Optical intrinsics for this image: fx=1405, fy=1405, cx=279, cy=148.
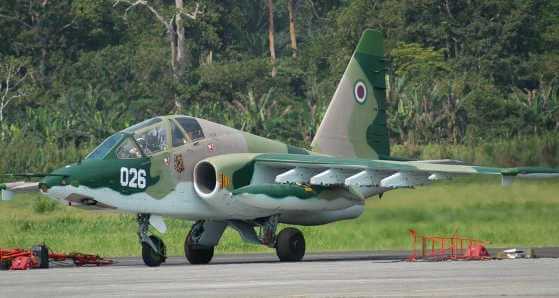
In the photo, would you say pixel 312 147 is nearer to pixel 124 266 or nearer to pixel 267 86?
pixel 124 266

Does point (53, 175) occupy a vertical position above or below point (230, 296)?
above

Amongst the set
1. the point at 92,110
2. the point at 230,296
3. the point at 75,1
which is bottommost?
the point at 230,296

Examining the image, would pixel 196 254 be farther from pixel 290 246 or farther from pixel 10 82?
pixel 10 82

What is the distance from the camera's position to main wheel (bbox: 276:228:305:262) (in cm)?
2389

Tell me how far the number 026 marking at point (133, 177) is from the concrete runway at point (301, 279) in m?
1.35

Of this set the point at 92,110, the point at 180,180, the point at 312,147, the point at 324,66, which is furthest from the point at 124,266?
the point at 324,66

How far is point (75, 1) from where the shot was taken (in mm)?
67750

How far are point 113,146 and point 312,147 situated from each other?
5.32 m

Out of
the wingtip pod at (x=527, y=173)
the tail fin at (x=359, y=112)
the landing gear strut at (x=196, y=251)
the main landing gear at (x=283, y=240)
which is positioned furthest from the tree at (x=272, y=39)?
the wingtip pod at (x=527, y=173)

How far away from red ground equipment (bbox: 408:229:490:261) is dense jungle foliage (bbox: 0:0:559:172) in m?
25.0

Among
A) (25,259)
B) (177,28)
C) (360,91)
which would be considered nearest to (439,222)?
(360,91)

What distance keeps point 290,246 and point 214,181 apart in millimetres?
1715

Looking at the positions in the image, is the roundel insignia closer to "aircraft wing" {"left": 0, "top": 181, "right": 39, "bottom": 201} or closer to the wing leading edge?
the wing leading edge

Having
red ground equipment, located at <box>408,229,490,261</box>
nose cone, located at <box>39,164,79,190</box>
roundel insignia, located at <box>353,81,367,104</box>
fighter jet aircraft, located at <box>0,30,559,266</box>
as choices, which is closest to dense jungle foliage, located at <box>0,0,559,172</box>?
red ground equipment, located at <box>408,229,490,261</box>
